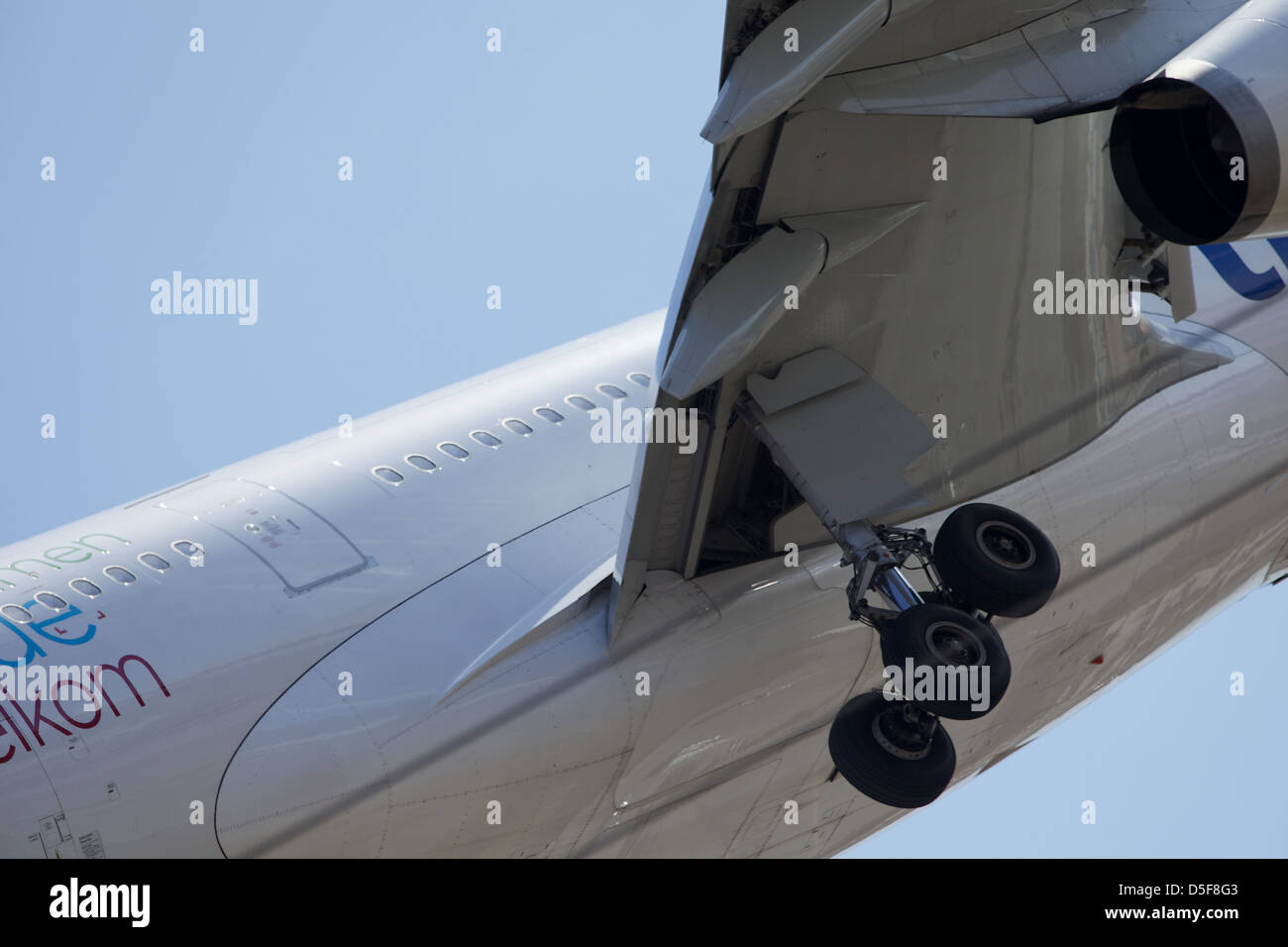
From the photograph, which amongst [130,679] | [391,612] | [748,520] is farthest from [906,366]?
[130,679]

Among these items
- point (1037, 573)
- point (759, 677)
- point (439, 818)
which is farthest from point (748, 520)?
point (439, 818)

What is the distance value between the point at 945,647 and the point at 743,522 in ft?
6.51

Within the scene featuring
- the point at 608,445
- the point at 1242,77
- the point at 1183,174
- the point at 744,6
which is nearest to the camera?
the point at 744,6

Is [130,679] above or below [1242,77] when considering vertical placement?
below

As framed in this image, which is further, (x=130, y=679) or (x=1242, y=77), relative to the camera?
(x=130, y=679)

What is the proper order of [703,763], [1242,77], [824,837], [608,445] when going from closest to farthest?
[1242,77], [703,763], [608,445], [824,837]

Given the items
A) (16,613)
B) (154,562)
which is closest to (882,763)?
(154,562)

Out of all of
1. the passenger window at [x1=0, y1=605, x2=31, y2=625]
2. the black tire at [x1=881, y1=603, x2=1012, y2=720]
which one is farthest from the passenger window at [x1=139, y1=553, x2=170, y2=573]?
the black tire at [x1=881, y1=603, x2=1012, y2=720]

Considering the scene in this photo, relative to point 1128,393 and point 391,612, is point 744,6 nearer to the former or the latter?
point 391,612

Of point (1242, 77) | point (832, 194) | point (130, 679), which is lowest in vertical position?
point (130, 679)

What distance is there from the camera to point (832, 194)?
336 inches

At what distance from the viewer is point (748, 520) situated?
408 inches

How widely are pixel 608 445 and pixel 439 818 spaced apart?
2987 mm

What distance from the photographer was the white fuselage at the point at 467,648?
340 inches
